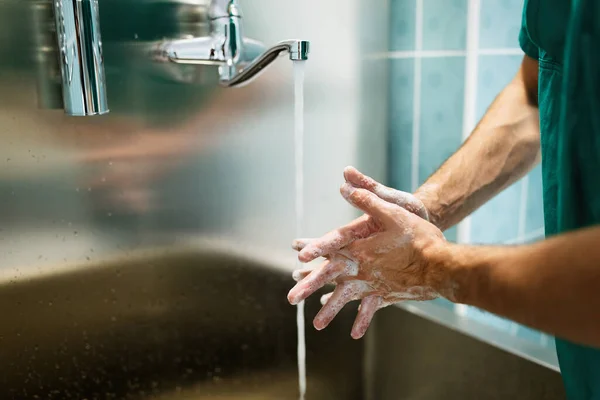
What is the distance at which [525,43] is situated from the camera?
0.70 meters

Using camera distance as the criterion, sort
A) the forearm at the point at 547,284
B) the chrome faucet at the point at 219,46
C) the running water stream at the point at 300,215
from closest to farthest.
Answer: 1. the forearm at the point at 547,284
2. the chrome faucet at the point at 219,46
3. the running water stream at the point at 300,215

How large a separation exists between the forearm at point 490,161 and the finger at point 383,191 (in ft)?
0.12

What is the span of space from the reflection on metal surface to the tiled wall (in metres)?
0.57

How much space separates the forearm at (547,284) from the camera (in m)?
0.39

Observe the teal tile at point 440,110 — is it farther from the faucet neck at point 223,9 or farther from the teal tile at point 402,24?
the faucet neck at point 223,9

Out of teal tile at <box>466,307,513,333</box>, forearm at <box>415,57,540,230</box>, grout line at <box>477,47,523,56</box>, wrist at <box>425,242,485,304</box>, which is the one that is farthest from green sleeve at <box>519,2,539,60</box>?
teal tile at <box>466,307,513,333</box>

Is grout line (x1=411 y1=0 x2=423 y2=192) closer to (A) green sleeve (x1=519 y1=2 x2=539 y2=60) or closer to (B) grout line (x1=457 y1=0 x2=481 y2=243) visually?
(B) grout line (x1=457 y1=0 x2=481 y2=243)

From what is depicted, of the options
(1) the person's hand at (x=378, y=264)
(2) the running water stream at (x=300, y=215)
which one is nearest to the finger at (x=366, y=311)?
(1) the person's hand at (x=378, y=264)

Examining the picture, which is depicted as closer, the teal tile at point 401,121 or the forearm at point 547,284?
the forearm at point 547,284

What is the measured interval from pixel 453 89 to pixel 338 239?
47 centimetres

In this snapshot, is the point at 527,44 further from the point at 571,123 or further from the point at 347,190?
the point at 347,190

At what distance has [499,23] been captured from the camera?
0.90 meters

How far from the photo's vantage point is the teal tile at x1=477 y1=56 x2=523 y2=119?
0.92 meters

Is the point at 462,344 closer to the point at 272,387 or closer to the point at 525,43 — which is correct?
the point at 272,387
